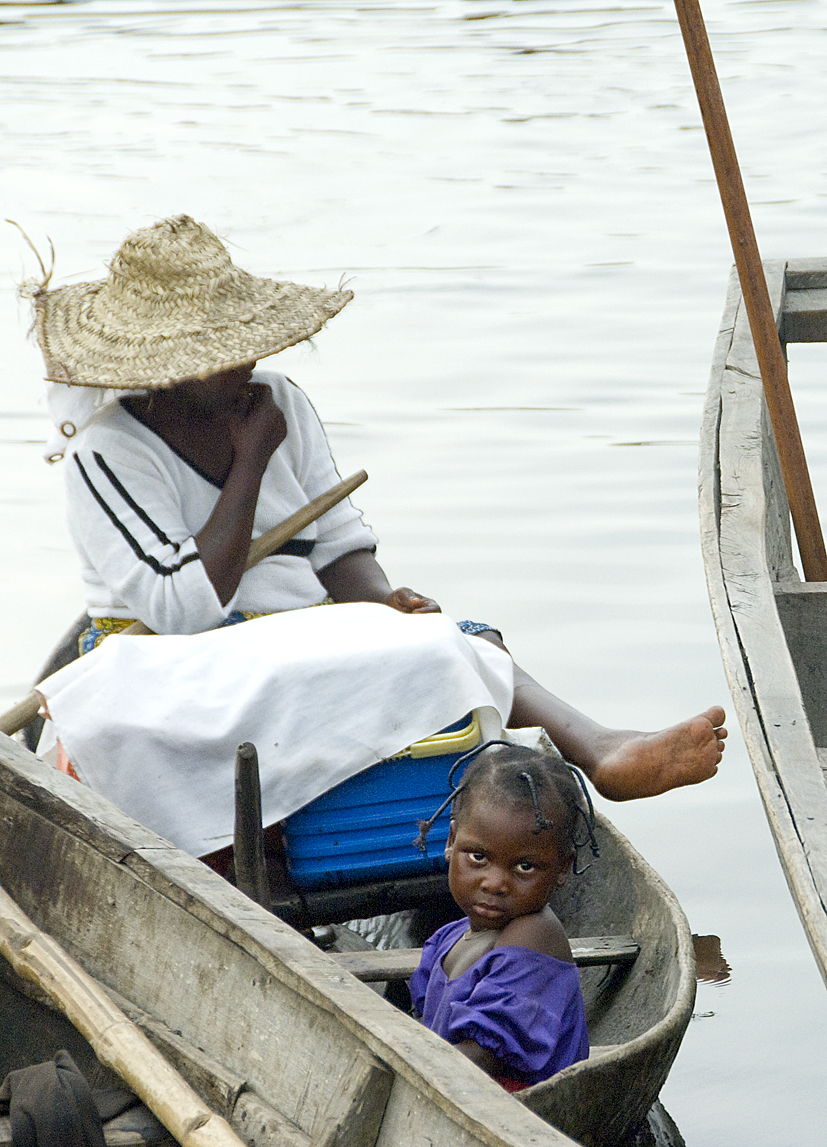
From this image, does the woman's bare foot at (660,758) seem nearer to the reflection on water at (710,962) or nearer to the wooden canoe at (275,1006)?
the wooden canoe at (275,1006)

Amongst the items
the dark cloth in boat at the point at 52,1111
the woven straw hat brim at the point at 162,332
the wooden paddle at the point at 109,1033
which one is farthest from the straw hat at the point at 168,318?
the dark cloth in boat at the point at 52,1111

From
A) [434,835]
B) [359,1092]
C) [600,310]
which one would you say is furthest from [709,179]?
[359,1092]

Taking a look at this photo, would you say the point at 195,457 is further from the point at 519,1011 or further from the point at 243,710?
the point at 519,1011

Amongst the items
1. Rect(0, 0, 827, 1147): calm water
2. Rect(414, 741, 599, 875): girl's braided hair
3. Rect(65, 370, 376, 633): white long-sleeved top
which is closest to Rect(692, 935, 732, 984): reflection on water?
Rect(0, 0, 827, 1147): calm water

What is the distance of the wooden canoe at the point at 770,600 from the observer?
5.98ft

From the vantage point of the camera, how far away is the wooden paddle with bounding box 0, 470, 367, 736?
99.3 inches

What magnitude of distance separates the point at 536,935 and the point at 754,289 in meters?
1.37

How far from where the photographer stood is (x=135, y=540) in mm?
2422

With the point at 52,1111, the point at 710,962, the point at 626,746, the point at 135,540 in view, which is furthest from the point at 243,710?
the point at 710,962

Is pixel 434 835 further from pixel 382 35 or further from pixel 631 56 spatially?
pixel 382 35

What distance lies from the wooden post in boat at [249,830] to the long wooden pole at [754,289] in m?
1.25

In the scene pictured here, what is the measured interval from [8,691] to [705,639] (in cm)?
209

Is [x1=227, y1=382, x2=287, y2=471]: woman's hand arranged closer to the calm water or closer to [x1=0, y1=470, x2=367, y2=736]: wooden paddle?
[x1=0, y1=470, x2=367, y2=736]: wooden paddle

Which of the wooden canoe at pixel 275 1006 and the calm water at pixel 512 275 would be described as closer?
the wooden canoe at pixel 275 1006
